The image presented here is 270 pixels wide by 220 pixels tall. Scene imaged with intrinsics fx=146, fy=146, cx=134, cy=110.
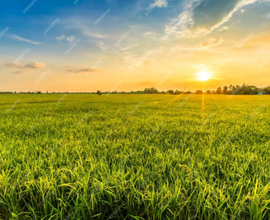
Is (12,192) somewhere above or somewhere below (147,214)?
above

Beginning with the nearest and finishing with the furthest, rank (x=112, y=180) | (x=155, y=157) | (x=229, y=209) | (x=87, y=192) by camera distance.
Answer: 1. (x=229, y=209)
2. (x=87, y=192)
3. (x=112, y=180)
4. (x=155, y=157)

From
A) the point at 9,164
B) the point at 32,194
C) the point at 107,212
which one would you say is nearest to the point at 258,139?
the point at 107,212

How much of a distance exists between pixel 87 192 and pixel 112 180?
0.31 meters

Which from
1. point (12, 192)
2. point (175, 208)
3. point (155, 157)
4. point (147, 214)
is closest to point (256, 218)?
point (175, 208)

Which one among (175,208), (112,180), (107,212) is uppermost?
(112,180)

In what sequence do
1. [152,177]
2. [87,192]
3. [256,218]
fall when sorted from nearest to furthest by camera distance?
1. [256,218]
2. [87,192]
3. [152,177]

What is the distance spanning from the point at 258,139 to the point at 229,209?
3.48m

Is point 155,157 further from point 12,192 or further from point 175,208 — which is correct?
point 12,192

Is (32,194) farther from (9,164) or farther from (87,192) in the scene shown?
(9,164)

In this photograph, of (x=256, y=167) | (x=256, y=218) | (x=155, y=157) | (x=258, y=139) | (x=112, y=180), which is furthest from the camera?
(x=258, y=139)

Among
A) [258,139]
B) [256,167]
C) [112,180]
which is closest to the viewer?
[112,180]

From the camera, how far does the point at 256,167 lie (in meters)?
2.33

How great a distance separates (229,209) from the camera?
62.6 inches

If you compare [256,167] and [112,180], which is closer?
[112,180]
